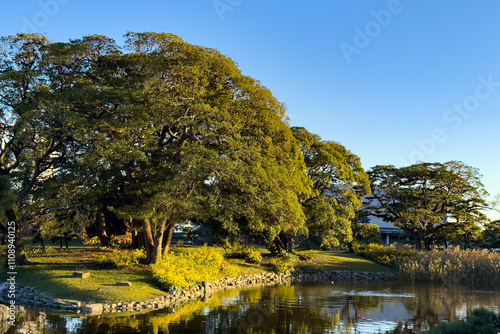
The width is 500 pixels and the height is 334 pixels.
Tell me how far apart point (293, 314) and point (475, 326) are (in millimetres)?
6831

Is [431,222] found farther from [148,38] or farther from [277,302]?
[148,38]

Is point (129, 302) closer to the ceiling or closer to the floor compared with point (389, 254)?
closer to the floor

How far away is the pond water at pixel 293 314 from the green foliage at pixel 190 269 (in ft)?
4.49

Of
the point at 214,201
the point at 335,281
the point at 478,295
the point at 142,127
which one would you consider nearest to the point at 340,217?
the point at 335,281

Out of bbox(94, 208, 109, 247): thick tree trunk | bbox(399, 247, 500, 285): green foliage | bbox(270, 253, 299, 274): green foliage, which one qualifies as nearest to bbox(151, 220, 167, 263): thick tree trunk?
bbox(94, 208, 109, 247): thick tree trunk

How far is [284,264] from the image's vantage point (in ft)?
105

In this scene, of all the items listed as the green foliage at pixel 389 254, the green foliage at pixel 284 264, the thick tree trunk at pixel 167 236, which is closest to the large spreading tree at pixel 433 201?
the green foliage at pixel 389 254

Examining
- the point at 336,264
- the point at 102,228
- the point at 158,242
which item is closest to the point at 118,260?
the point at 158,242

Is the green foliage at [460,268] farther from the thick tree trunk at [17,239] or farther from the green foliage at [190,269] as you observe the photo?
the thick tree trunk at [17,239]

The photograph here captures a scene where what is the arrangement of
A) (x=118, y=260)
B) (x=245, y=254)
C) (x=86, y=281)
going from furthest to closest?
(x=245, y=254) → (x=118, y=260) → (x=86, y=281)

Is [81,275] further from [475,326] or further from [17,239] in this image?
[475,326]

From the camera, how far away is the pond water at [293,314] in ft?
47.5

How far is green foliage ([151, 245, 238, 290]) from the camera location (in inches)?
817

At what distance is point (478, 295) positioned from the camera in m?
24.0
